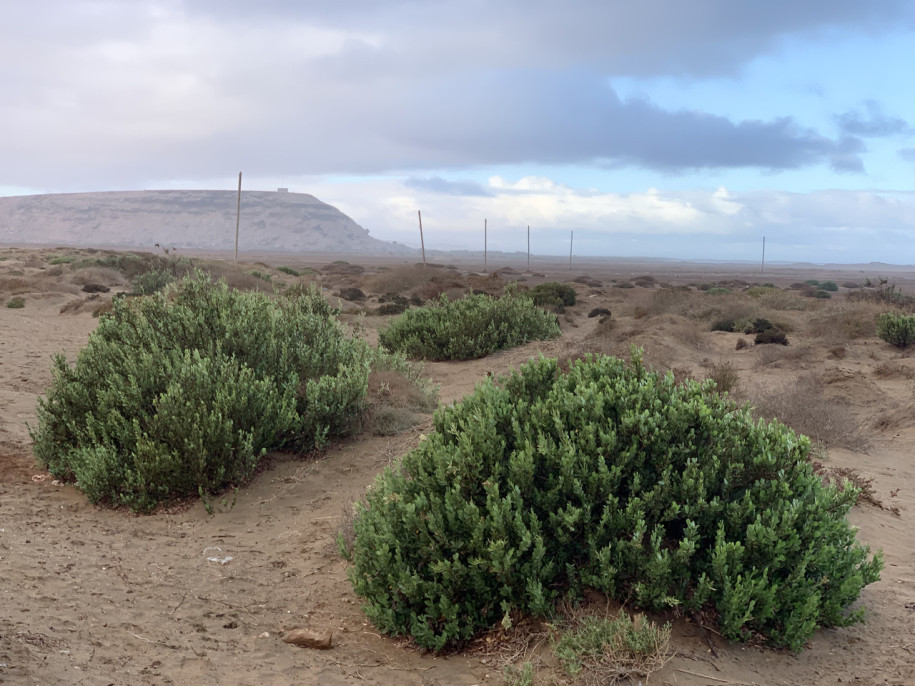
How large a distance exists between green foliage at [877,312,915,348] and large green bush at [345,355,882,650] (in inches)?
530

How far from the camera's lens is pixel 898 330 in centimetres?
1535

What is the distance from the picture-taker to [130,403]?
6.08 meters

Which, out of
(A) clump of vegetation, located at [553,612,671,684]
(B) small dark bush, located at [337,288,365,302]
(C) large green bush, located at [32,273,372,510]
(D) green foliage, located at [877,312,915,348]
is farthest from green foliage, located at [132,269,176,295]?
(A) clump of vegetation, located at [553,612,671,684]

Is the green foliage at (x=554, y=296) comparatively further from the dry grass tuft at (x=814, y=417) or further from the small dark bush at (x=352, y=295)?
the dry grass tuft at (x=814, y=417)

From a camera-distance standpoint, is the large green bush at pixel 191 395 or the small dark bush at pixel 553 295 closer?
the large green bush at pixel 191 395

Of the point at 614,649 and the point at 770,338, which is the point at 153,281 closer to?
the point at 770,338

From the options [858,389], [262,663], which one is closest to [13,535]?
[262,663]

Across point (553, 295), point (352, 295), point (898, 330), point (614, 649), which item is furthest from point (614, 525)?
point (352, 295)

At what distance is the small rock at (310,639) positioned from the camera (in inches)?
145

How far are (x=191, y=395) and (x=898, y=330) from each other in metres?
14.7

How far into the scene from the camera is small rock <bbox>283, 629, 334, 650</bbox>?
3677 mm

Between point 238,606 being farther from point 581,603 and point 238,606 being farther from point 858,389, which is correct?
point 858,389

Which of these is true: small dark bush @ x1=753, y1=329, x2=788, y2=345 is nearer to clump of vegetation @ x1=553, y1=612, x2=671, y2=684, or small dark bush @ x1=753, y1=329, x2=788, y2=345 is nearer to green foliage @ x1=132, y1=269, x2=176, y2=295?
clump of vegetation @ x1=553, y1=612, x2=671, y2=684

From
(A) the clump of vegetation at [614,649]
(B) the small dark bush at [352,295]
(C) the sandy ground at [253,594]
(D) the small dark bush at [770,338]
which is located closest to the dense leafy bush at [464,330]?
(D) the small dark bush at [770,338]
